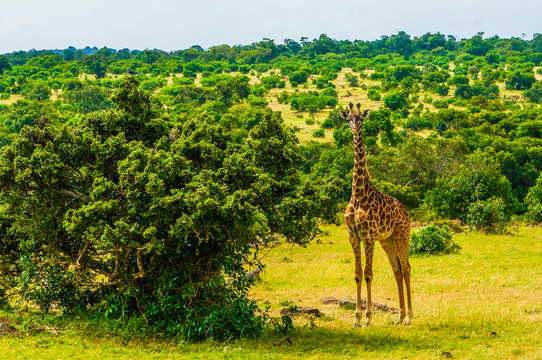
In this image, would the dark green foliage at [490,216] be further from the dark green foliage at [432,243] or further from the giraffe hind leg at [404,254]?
the giraffe hind leg at [404,254]

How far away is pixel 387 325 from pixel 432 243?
37.8 ft

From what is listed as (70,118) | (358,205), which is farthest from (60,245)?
(70,118)

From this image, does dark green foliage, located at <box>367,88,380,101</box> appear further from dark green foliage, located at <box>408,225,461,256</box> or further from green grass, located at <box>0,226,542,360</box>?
green grass, located at <box>0,226,542,360</box>

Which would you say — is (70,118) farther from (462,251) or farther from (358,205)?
(358,205)

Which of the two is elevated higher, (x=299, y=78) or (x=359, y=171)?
(x=299, y=78)

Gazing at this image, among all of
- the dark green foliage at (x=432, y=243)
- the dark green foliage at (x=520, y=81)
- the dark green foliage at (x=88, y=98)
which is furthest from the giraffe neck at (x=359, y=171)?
the dark green foliage at (x=520, y=81)

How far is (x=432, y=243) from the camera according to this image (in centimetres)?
2473

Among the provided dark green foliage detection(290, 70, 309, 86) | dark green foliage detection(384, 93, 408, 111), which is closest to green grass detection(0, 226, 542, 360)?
dark green foliage detection(384, 93, 408, 111)

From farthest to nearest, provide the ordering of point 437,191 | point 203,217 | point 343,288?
point 437,191, point 343,288, point 203,217

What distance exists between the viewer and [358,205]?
1309 centimetres

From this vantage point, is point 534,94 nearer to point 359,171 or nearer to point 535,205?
point 535,205

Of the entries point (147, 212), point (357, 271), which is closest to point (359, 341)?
point (357, 271)

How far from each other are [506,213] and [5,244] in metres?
26.2

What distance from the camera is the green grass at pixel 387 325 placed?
453 inches
